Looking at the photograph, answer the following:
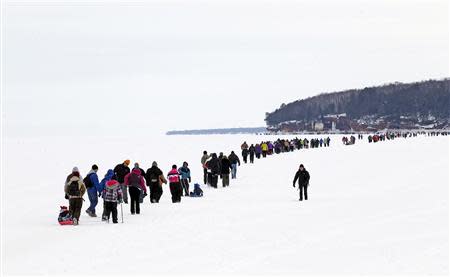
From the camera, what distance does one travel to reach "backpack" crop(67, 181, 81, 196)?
15.2 m

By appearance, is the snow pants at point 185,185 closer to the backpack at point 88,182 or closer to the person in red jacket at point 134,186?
the person in red jacket at point 134,186

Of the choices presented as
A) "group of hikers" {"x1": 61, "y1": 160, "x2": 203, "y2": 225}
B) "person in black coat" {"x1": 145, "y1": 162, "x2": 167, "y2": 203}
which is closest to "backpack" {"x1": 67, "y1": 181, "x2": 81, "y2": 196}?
"group of hikers" {"x1": 61, "y1": 160, "x2": 203, "y2": 225}

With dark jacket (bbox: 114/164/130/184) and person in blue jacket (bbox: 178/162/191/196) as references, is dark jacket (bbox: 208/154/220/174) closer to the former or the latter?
person in blue jacket (bbox: 178/162/191/196)

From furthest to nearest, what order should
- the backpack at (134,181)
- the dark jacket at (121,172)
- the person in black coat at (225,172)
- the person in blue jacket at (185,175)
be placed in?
the person in black coat at (225,172) < the person in blue jacket at (185,175) < the dark jacket at (121,172) < the backpack at (134,181)

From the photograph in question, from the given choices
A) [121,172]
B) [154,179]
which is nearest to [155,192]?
[154,179]

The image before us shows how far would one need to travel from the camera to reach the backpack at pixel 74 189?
15188 mm

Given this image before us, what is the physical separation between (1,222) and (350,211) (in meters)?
8.25

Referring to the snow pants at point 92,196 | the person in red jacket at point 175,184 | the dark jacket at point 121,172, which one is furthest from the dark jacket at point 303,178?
the snow pants at point 92,196

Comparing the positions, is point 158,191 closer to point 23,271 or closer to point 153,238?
point 153,238

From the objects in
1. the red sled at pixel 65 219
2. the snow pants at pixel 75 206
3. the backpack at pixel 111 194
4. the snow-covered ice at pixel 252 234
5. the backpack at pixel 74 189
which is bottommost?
the snow-covered ice at pixel 252 234

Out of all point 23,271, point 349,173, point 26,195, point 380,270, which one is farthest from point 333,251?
point 349,173

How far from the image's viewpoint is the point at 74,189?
15234mm

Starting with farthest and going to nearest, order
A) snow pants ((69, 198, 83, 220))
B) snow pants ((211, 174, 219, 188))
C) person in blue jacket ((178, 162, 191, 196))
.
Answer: snow pants ((211, 174, 219, 188)) < person in blue jacket ((178, 162, 191, 196)) < snow pants ((69, 198, 83, 220))

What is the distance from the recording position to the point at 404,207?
54.4ft
